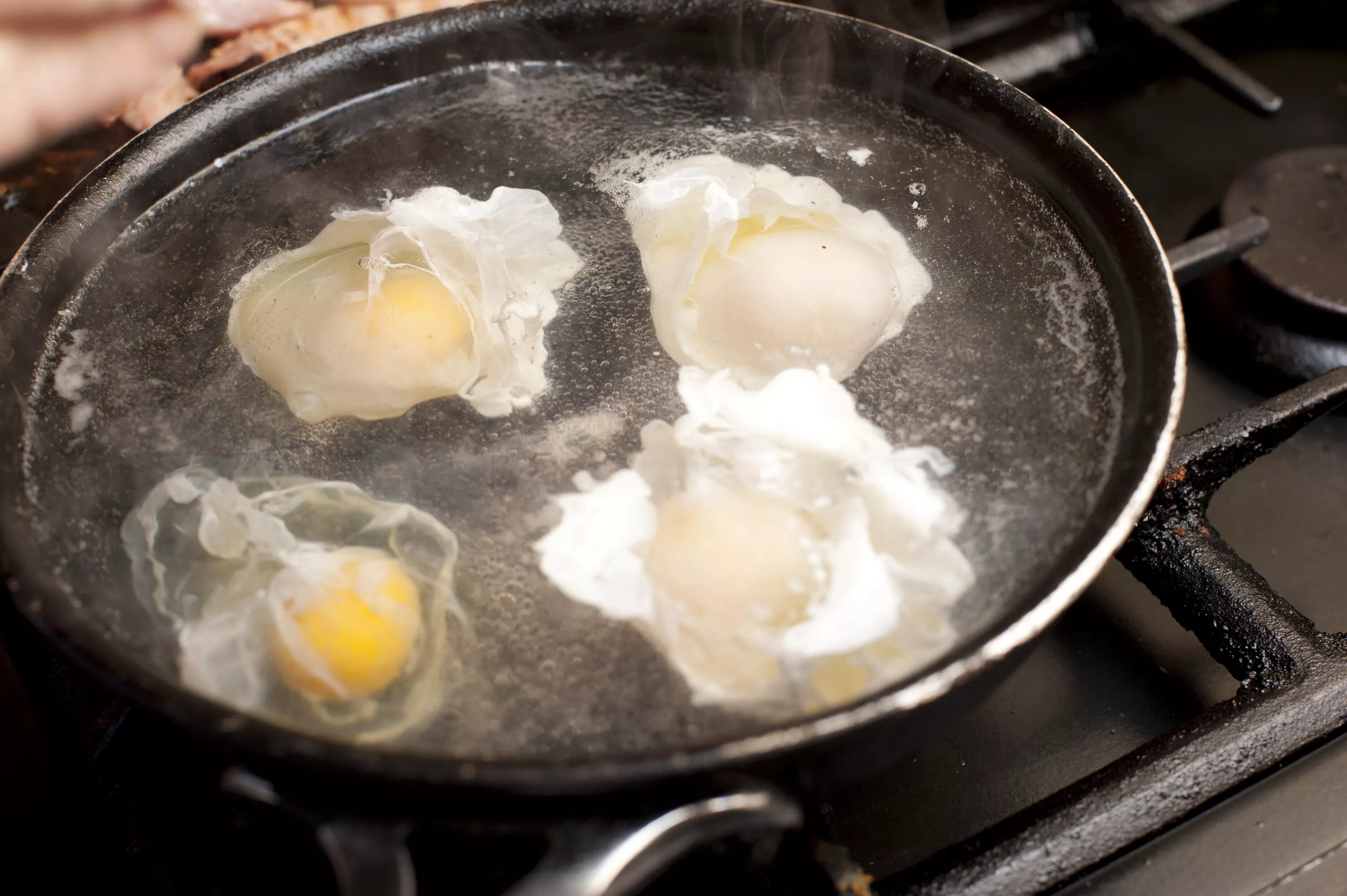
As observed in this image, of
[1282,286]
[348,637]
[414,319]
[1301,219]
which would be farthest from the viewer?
[1301,219]

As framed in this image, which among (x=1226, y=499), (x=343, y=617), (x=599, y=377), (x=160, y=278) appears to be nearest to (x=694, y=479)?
(x=599, y=377)

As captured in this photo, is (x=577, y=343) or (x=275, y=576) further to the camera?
(x=577, y=343)

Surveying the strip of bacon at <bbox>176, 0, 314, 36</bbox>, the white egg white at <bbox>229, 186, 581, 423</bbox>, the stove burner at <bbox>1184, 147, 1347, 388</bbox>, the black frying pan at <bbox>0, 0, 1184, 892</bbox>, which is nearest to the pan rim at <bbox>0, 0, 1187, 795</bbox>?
the black frying pan at <bbox>0, 0, 1184, 892</bbox>

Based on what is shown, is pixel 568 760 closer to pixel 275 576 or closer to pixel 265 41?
pixel 275 576

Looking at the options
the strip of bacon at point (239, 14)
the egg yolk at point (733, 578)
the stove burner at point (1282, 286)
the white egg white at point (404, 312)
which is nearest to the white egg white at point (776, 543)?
the egg yolk at point (733, 578)

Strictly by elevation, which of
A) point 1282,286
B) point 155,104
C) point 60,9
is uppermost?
point 60,9

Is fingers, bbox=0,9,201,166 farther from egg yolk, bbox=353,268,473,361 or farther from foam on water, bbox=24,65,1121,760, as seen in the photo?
egg yolk, bbox=353,268,473,361

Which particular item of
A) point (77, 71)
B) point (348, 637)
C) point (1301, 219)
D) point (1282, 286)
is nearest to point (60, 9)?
point (77, 71)

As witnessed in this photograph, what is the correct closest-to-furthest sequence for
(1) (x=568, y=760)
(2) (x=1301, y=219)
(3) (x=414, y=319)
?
(1) (x=568, y=760)
(3) (x=414, y=319)
(2) (x=1301, y=219)
